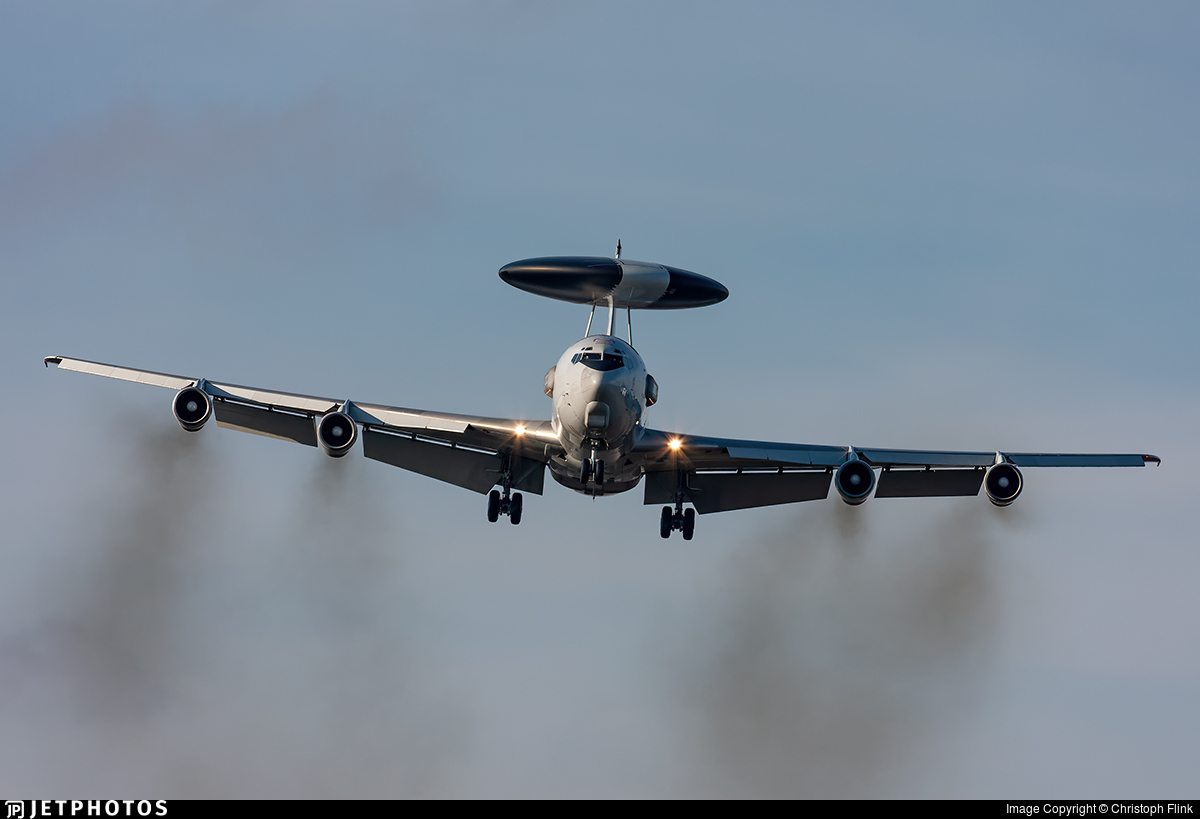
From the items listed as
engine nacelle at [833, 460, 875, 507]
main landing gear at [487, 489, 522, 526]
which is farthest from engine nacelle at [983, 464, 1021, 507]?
main landing gear at [487, 489, 522, 526]

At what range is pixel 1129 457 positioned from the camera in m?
52.8

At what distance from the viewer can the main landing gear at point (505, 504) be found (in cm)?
5525

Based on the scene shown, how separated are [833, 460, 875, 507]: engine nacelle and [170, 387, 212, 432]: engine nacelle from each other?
2101 centimetres

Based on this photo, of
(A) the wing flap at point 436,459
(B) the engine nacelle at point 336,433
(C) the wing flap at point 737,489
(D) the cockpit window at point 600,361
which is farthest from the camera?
(C) the wing flap at point 737,489

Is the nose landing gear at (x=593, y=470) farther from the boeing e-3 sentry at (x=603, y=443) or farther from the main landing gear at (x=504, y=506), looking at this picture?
the main landing gear at (x=504, y=506)

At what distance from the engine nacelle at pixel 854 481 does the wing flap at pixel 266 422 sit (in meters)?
18.2

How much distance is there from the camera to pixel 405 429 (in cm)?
5325

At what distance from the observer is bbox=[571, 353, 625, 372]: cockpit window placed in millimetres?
47188

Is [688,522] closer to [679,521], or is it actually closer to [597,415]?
[679,521]

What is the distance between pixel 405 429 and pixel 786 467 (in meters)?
13.4

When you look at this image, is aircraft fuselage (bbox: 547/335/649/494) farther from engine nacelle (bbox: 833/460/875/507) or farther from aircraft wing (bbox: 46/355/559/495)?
engine nacelle (bbox: 833/460/875/507)

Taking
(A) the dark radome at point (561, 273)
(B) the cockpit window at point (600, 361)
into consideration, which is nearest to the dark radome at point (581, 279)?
(A) the dark radome at point (561, 273)

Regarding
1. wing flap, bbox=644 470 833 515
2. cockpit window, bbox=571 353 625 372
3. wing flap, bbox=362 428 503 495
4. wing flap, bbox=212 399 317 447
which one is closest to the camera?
cockpit window, bbox=571 353 625 372
